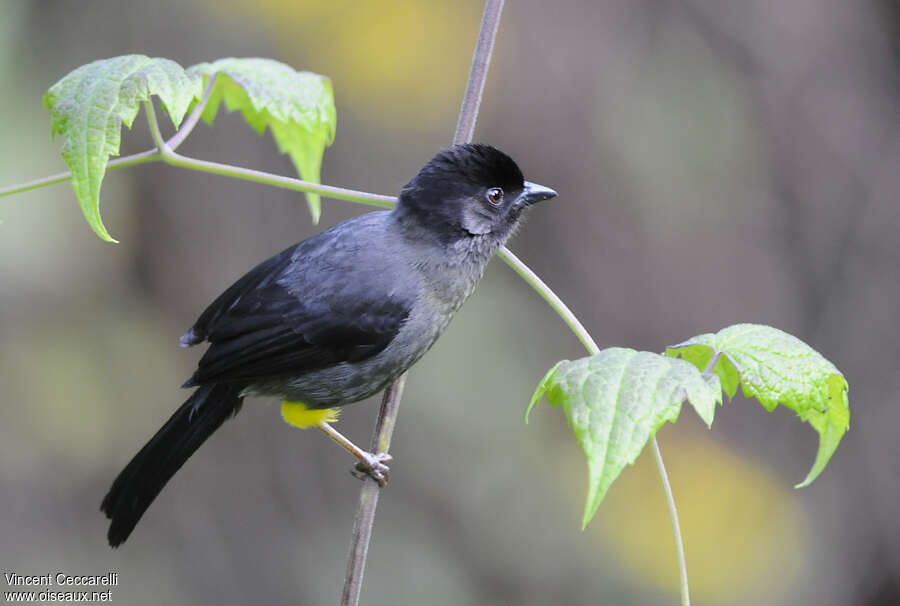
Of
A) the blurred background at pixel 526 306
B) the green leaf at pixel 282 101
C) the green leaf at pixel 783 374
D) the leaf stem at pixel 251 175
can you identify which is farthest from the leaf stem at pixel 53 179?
the blurred background at pixel 526 306

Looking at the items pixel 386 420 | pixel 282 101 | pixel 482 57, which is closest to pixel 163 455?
pixel 386 420

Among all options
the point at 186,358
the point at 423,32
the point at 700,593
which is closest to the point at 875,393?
the point at 700,593

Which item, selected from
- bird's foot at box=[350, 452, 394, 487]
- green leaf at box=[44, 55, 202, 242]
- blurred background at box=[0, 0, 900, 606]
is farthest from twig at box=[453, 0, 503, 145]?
blurred background at box=[0, 0, 900, 606]

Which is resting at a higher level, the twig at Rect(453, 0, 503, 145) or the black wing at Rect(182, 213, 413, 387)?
the twig at Rect(453, 0, 503, 145)

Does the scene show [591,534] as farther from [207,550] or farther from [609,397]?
[609,397]

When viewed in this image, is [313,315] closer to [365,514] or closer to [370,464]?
[370,464]

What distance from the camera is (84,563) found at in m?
5.48

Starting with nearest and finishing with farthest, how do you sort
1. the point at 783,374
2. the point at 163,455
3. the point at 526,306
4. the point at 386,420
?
the point at 783,374
the point at 386,420
the point at 163,455
the point at 526,306

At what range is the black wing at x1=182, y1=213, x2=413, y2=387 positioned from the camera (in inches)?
111

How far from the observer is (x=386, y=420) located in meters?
2.43

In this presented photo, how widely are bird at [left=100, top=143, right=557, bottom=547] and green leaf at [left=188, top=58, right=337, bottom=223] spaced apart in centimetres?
32

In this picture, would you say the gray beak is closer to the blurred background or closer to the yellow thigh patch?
the yellow thigh patch

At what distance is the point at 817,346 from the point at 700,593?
5.09 feet

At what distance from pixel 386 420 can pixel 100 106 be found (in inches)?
39.4
